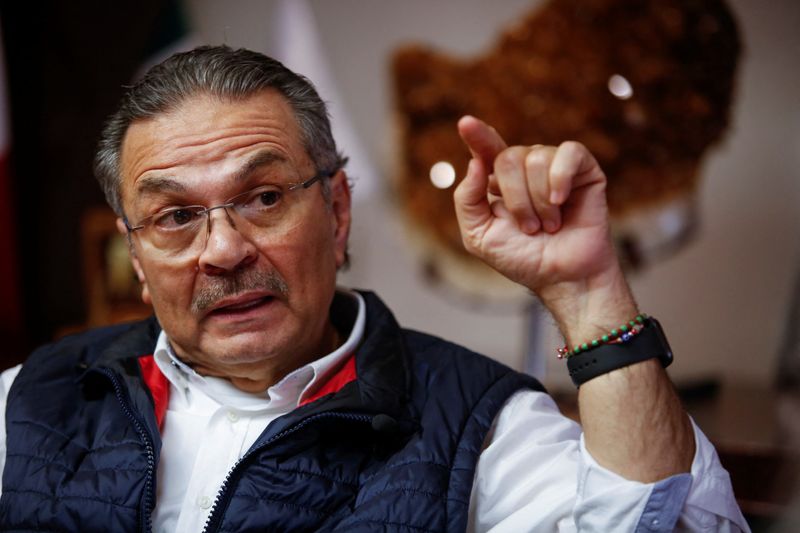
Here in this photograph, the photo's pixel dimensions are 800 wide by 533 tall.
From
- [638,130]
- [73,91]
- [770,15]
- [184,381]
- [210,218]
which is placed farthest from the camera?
[73,91]

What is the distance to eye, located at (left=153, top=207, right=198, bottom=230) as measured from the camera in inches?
53.9

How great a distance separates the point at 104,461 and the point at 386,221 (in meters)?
2.09

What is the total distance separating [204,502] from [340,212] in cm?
60

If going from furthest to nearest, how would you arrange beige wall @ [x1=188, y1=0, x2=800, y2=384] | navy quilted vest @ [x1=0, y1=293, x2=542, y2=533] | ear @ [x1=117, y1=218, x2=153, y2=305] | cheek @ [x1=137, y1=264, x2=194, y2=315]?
beige wall @ [x1=188, y1=0, x2=800, y2=384], ear @ [x1=117, y1=218, x2=153, y2=305], cheek @ [x1=137, y1=264, x2=194, y2=315], navy quilted vest @ [x1=0, y1=293, x2=542, y2=533]

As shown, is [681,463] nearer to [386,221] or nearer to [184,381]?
[184,381]

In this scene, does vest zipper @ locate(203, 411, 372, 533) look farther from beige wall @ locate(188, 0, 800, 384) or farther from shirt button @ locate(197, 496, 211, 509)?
beige wall @ locate(188, 0, 800, 384)

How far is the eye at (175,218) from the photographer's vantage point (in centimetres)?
137

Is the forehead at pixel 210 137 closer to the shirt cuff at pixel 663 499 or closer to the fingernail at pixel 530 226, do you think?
the fingernail at pixel 530 226

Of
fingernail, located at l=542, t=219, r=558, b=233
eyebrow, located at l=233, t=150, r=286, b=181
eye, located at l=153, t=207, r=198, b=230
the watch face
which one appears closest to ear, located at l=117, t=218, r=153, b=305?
eye, located at l=153, t=207, r=198, b=230

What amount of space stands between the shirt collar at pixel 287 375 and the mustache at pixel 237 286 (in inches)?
6.3

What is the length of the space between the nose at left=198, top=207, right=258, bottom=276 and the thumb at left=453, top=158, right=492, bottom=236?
377mm

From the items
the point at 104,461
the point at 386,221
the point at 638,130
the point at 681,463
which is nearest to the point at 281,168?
the point at 104,461

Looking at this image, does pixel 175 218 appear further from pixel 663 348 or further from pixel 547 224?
pixel 663 348

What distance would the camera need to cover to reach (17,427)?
1410 millimetres
